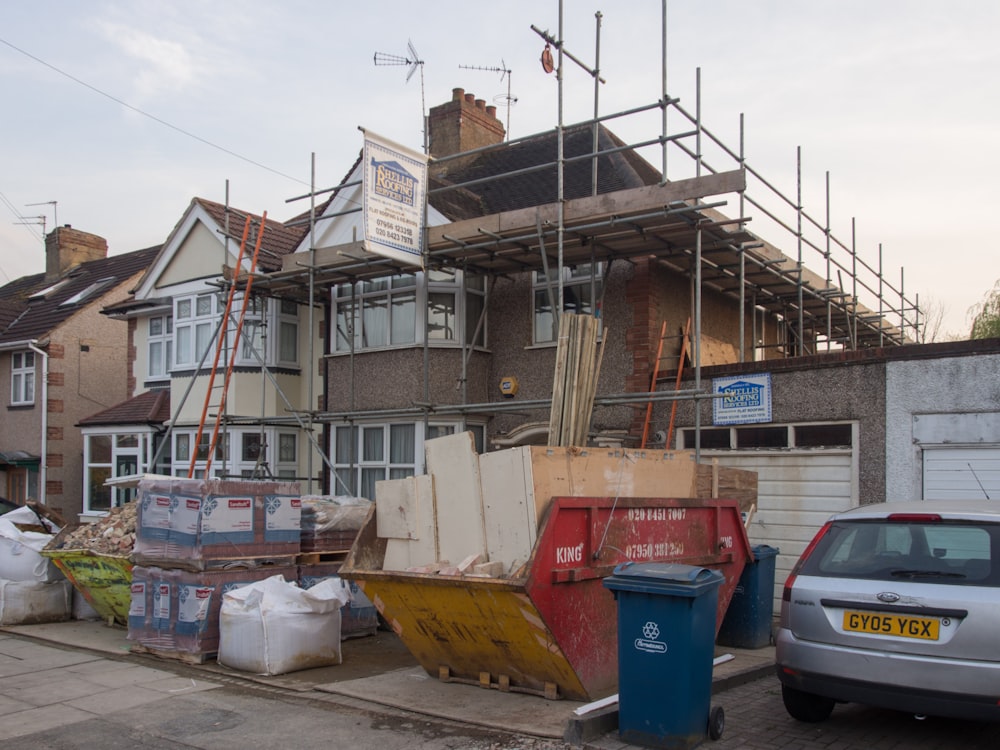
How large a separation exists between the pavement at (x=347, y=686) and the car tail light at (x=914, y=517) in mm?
2164

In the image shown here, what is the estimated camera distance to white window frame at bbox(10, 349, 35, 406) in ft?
76.2

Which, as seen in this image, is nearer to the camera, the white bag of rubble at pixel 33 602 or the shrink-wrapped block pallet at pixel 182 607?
the shrink-wrapped block pallet at pixel 182 607

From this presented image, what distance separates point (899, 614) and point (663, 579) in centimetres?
141

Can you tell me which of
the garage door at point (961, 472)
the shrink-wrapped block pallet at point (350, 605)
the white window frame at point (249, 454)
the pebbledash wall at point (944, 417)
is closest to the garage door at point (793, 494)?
the pebbledash wall at point (944, 417)

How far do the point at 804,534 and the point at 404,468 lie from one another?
19.3 feet

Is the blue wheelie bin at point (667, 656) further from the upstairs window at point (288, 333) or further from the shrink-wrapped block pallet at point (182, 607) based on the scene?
the upstairs window at point (288, 333)

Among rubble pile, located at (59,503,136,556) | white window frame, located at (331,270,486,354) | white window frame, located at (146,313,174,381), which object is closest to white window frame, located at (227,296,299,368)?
white window frame, located at (331,270,486,354)

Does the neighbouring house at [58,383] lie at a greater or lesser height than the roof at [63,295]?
lesser

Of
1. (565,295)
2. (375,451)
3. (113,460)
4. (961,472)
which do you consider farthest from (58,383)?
(961,472)

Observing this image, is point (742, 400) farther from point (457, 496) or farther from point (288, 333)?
point (288, 333)

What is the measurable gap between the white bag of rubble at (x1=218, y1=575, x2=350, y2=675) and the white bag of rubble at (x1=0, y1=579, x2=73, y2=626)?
13.6ft

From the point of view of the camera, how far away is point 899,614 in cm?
529

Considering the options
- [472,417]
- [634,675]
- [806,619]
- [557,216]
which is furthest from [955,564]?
[472,417]

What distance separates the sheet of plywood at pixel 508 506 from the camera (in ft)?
21.9
